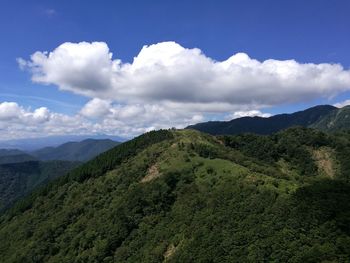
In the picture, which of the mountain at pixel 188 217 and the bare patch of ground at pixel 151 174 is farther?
the bare patch of ground at pixel 151 174

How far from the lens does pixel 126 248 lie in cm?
13688

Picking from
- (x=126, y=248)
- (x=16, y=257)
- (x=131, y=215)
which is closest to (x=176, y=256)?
(x=126, y=248)

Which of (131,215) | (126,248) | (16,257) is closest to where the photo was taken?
(126,248)

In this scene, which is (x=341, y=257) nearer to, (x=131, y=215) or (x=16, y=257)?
(x=131, y=215)

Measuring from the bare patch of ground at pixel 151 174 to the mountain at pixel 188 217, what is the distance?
68cm

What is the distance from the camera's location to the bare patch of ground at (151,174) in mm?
168850

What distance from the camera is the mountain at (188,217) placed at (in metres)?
98.8

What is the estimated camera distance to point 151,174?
173 meters

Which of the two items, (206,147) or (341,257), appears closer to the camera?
(341,257)

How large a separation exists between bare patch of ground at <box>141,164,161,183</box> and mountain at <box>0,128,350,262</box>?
2.23 ft

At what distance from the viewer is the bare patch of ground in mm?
168850

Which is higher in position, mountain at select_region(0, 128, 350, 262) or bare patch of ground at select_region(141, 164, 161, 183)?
bare patch of ground at select_region(141, 164, 161, 183)

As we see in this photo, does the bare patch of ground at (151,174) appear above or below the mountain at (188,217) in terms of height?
above

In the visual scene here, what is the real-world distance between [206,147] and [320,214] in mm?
84452
